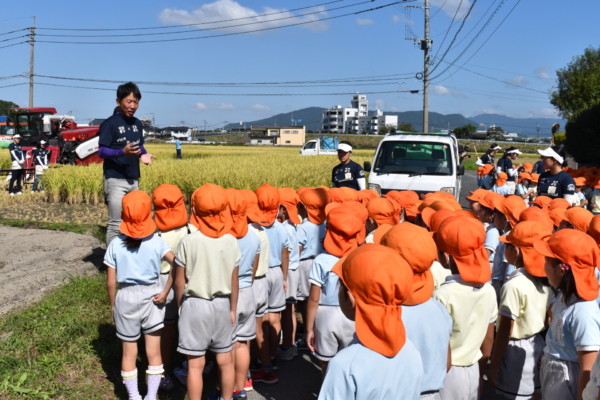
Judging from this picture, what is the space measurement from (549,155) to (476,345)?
553 centimetres

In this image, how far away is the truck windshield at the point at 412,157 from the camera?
1084 cm

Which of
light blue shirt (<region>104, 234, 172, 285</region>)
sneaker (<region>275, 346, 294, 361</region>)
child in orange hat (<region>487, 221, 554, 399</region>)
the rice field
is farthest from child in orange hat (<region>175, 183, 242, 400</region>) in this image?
the rice field

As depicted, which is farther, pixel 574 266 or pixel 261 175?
pixel 261 175

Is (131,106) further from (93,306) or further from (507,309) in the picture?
(507,309)

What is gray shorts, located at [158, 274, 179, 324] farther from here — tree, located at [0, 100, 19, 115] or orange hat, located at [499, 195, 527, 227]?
tree, located at [0, 100, 19, 115]

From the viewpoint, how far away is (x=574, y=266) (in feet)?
9.68

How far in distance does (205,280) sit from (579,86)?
28.9 meters

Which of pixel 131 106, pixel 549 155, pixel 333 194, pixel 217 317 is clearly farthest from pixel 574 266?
pixel 549 155

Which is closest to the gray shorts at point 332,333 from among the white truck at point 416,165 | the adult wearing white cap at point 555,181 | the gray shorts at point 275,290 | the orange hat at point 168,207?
the gray shorts at point 275,290

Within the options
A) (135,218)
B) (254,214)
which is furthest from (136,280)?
(254,214)

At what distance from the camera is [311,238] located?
5176mm

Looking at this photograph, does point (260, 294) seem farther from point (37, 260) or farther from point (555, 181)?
point (555, 181)

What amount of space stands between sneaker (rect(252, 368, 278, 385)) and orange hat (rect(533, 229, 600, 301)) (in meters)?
2.73

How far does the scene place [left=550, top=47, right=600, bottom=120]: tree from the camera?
25719mm
